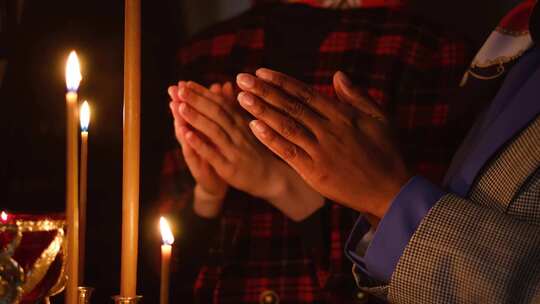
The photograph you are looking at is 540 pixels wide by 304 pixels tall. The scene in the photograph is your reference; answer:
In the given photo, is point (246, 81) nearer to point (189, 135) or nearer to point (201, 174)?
point (189, 135)

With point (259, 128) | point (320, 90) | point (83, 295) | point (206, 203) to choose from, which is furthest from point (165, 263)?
point (320, 90)

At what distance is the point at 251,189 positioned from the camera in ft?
3.69

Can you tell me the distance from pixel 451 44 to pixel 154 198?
76cm

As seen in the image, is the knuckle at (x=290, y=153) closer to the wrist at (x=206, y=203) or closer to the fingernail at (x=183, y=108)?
the fingernail at (x=183, y=108)

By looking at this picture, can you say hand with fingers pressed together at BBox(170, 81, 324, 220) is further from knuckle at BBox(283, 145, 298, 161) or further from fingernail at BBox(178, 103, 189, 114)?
knuckle at BBox(283, 145, 298, 161)

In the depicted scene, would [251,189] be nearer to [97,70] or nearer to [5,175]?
[5,175]

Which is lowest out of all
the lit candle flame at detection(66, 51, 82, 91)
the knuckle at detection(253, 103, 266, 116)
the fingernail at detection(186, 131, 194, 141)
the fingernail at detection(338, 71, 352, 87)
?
the fingernail at detection(186, 131, 194, 141)

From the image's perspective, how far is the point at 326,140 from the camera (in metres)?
0.75

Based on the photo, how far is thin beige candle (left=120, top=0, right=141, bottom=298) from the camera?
0.44m

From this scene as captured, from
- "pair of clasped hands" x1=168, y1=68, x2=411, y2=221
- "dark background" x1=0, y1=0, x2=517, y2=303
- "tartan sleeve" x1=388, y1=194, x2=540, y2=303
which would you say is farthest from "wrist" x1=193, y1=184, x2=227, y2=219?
"tartan sleeve" x1=388, y1=194, x2=540, y2=303

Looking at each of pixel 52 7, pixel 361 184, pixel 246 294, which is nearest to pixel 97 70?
pixel 52 7

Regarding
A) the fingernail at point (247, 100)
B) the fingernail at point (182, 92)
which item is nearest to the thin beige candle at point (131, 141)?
the fingernail at point (247, 100)

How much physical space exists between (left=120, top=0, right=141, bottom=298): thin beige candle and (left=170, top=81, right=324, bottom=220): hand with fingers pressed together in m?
0.51

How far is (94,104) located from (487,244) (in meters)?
1.02
